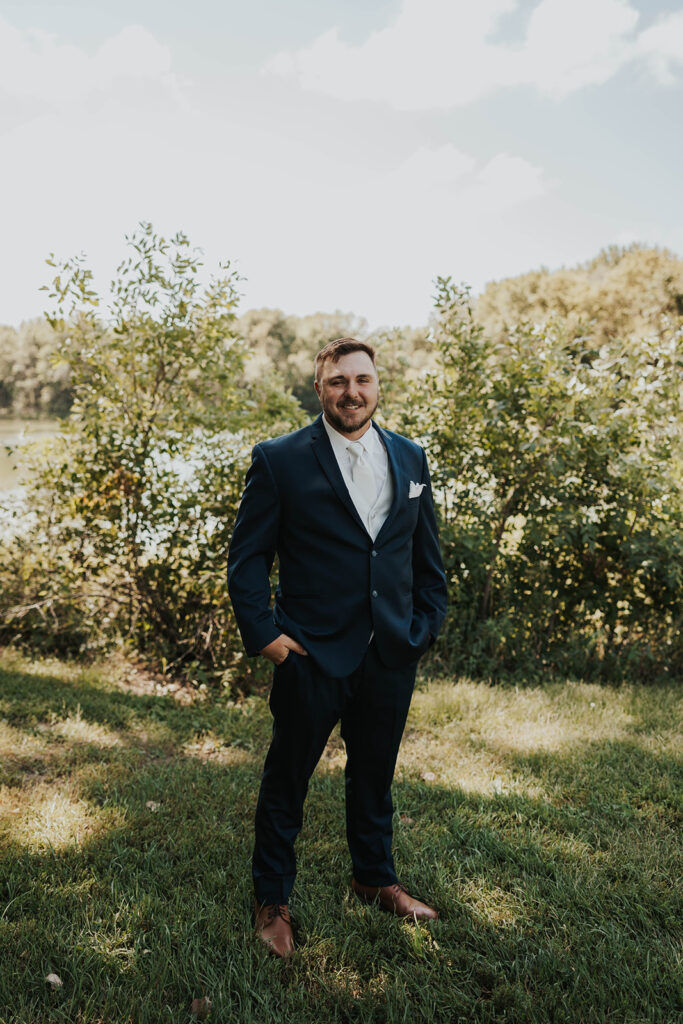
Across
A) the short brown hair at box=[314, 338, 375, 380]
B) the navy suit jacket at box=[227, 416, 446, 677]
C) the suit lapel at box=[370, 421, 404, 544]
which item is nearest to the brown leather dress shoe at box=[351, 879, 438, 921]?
the navy suit jacket at box=[227, 416, 446, 677]

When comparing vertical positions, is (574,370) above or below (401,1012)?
above

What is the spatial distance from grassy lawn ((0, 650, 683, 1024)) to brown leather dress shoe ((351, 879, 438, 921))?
2.4 inches

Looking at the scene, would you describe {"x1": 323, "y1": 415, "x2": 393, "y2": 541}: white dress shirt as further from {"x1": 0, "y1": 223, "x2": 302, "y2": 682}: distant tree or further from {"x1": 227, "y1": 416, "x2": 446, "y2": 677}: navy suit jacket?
{"x1": 0, "y1": 223, "x2": 302, "y2": 682}: distant tree

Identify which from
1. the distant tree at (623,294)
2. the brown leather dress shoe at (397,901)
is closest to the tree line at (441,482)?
the brown leather dress shoe at (397,901)

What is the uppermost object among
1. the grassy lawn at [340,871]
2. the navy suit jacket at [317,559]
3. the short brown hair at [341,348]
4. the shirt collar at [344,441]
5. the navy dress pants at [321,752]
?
the short brown hair at [341,348]

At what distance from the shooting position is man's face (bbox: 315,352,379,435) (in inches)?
92.1

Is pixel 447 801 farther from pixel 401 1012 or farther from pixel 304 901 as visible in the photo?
pixel 401 1012

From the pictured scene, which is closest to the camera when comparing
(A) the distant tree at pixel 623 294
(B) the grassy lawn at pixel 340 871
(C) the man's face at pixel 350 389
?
(B) the grassy lawn at pixel 340 871

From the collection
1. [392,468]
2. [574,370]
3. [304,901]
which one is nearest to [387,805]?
[304,901]

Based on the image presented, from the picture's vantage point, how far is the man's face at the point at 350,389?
7.68 ft

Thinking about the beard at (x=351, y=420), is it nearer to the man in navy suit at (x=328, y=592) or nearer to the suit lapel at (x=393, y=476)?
the man in navy suit at (x=328, y=592)

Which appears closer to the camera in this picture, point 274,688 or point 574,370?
point 274,688

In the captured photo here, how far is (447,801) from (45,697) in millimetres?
2672

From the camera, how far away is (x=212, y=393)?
539cm
